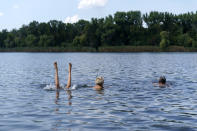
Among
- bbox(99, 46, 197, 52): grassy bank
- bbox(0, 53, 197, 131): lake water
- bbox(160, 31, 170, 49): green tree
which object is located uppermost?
bbox(160, 31, 170, 49): green tree

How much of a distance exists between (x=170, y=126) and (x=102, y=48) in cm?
15081

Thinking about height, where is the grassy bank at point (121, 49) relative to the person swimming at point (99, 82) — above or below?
above

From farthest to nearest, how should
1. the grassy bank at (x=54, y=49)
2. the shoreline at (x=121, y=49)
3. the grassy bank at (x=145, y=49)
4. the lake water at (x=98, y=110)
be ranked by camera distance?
1. the grassy bank at (x=54, y=49)
2. the shoreline at (x=121, y=49)
3. the grassy bank at (x=145, y=49)
4. the lake water at (x=98, y=110)

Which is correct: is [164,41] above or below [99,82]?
above

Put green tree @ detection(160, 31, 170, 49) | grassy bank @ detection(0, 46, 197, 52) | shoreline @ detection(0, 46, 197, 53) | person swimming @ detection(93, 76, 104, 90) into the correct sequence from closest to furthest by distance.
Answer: person swimming @ detection(93, 76, 104, 90) → green tree @ detection(160, 31, 170, 49) → shoreline @ detection(0, 46, 197, 53) → grassy bank @ detection(0, 46, 197, 52)

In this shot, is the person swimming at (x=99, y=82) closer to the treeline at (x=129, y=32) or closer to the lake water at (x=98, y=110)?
the lake water at (x=98, y=110)

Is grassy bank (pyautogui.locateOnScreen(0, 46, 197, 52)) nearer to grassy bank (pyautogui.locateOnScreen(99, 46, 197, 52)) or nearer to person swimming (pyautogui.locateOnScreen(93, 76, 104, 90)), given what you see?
grassy bank (pyautogui.locateOnScreen(99, 46, 197, 52))

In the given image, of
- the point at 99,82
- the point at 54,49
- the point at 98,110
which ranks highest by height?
the point at 54,49

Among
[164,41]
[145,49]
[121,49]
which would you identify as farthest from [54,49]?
[164,41]

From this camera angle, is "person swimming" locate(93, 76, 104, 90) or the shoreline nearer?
"person swimming" locate(93, 76, 104, 90)

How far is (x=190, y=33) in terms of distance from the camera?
177 meters

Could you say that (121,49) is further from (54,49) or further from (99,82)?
(99,82)

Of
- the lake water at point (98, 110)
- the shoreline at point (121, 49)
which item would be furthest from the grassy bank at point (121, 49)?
the lake water at point (98, 110)

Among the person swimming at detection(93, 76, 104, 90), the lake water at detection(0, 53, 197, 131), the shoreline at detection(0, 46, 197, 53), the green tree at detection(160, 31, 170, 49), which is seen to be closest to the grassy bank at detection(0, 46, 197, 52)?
the shoreline at detection(0, 46, 197, 53)
